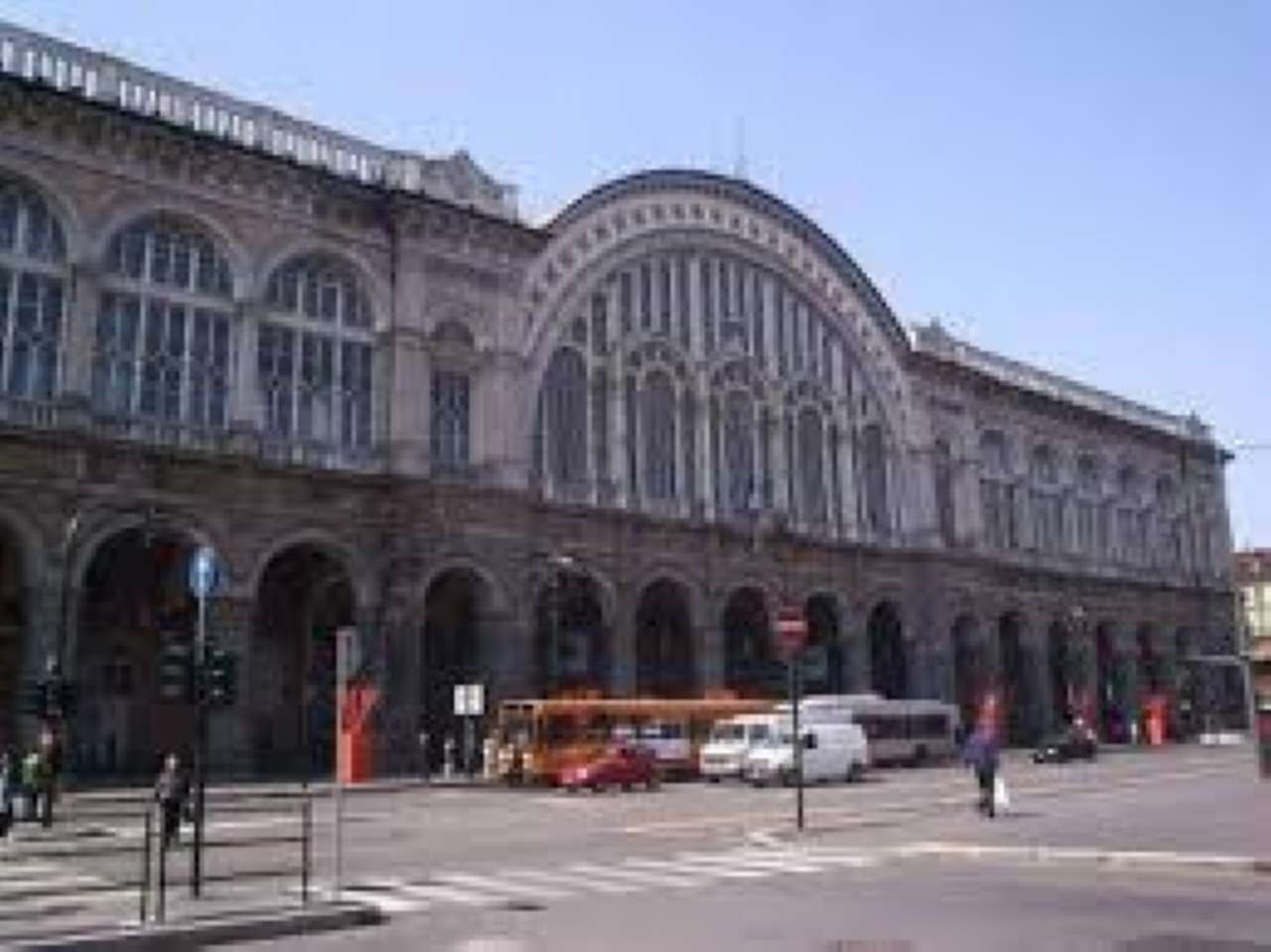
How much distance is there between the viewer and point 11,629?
37156 millimetres

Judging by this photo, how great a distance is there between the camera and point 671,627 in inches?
2098

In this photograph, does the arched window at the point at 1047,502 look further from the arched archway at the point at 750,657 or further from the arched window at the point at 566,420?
the arched window at the point at 566,420

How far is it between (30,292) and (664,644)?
2615cm

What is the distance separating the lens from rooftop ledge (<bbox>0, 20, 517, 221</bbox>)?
38.0m

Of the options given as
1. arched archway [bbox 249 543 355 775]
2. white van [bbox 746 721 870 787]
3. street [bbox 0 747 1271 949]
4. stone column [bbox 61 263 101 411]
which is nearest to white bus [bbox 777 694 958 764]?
white van [bbox 746 721 870 787]

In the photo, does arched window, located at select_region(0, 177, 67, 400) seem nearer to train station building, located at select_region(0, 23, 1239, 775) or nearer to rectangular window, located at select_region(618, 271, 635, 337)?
train station building, located at select_region(0, 23, 1239, 775)

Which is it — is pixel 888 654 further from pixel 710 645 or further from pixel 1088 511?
pixel 1088 511

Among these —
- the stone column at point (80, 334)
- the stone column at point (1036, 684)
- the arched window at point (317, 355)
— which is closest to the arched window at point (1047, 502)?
the stone column at point (1036, 684)

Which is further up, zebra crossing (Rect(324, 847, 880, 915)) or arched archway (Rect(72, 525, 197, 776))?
arched archway (Rect(72, 525, 197, 776))

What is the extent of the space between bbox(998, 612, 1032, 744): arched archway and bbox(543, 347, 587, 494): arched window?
26277mm

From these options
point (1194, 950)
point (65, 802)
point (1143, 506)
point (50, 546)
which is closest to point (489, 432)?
point (50, 546)

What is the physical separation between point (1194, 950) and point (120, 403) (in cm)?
3237

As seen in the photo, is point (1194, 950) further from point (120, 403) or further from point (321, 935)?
point (120, 403)

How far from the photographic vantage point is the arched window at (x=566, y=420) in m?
48.3
